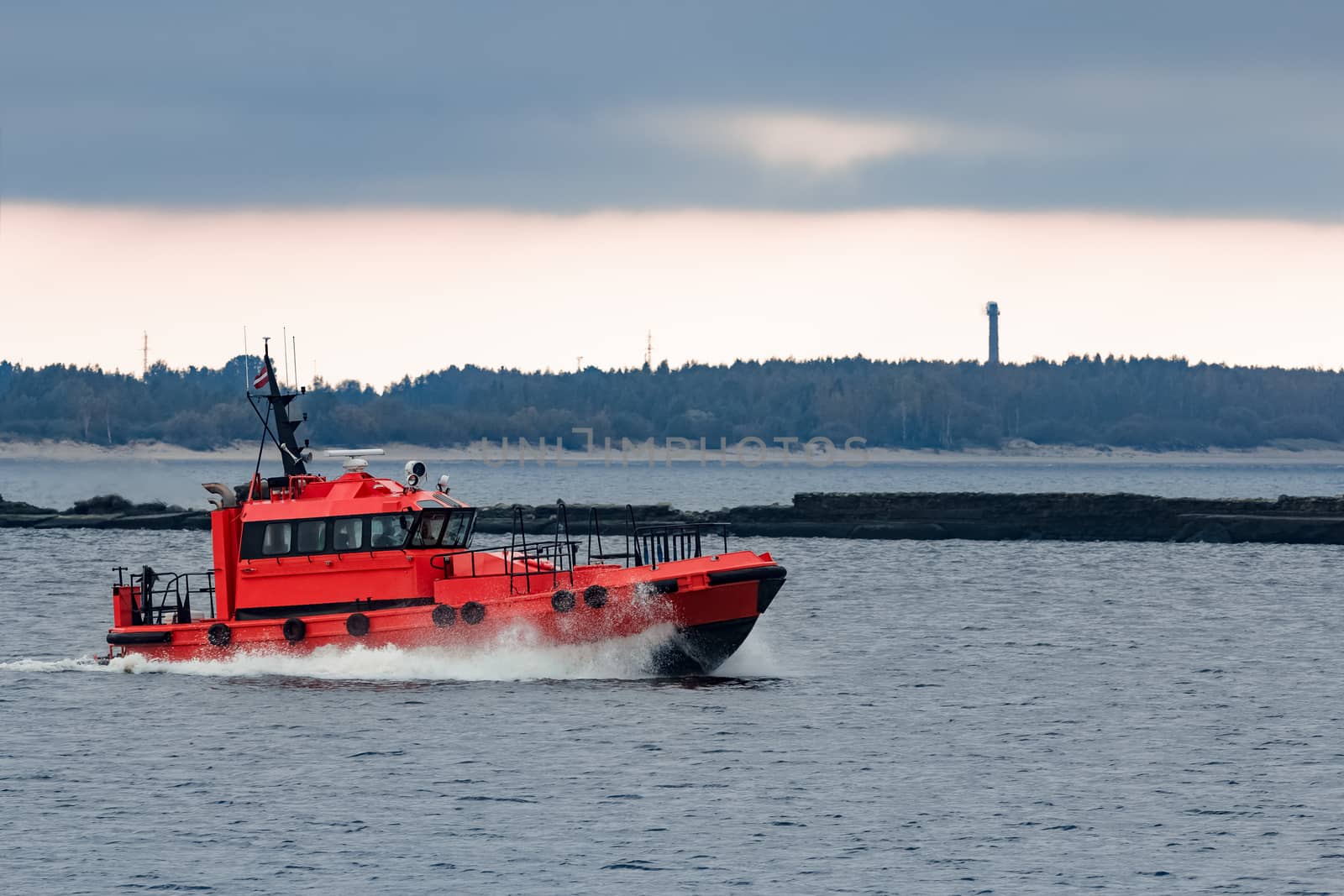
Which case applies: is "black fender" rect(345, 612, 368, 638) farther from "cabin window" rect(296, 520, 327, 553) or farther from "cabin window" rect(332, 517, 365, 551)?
"cabin window" rect(296, 520, 327, 553)

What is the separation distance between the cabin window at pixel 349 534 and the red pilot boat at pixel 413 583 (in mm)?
20

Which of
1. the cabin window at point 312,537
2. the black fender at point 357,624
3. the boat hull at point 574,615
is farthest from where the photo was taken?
the cabin window at point 312,537

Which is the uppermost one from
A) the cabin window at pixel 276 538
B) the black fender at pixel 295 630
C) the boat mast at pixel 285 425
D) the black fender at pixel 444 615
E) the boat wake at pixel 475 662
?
the boat mast at pixel 285 425

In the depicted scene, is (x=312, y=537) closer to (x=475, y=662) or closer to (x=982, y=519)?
(x=475, y=662)

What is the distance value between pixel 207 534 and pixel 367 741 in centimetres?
6036

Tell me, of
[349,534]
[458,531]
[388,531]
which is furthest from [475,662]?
[349,534]

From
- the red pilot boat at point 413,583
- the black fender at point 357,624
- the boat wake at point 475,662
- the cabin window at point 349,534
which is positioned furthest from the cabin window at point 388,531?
the boat wake at point 475,662

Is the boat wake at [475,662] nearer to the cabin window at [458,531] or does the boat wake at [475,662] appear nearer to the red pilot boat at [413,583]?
the red pilot boat at [413,583]

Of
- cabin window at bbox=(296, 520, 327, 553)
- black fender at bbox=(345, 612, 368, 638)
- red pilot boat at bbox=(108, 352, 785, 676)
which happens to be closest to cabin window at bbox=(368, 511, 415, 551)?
red pilot boat at bbox=(108, 352, 785, 676)

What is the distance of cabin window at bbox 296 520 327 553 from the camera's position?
2950 centimetres

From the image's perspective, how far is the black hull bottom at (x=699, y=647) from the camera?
94.2 feet

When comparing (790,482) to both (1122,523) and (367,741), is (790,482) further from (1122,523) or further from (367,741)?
(367,741)

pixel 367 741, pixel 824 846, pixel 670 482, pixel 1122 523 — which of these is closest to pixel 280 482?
pixel 367 741

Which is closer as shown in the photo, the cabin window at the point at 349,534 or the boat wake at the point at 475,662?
the boat wake at the point at 475,662
